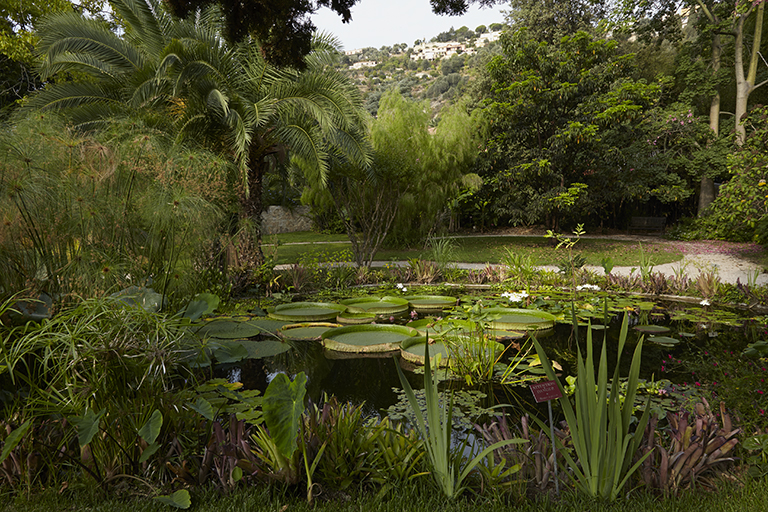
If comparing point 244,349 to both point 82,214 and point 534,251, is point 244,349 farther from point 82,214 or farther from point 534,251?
point 534,251

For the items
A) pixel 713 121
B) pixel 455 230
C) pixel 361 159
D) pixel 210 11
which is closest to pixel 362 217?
pixel 361 159

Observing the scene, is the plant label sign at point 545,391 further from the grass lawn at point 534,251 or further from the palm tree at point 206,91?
the grass lawn at point 534,251

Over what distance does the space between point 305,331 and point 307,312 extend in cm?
89

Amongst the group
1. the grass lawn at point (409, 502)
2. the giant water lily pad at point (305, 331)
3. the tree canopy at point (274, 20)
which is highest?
the tree canopy at point (274, 20)

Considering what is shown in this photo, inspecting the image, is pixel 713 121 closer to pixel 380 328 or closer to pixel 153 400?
→ pixel 380 328

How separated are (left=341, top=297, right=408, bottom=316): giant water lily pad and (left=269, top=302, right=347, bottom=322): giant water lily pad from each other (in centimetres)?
24

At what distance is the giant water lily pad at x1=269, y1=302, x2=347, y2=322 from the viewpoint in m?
5.75

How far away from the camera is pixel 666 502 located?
1.93 m

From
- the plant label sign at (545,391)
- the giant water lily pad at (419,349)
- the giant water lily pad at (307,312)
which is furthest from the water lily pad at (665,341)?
the giant water lily pad at (307,312)

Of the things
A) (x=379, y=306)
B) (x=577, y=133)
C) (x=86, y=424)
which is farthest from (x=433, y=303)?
(x=577, y=133)

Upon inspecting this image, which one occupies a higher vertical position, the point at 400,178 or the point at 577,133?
the point at 577,133

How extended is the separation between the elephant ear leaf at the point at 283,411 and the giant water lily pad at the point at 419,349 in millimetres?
2229

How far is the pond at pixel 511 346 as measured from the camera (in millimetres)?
3557

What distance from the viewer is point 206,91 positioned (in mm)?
7848
